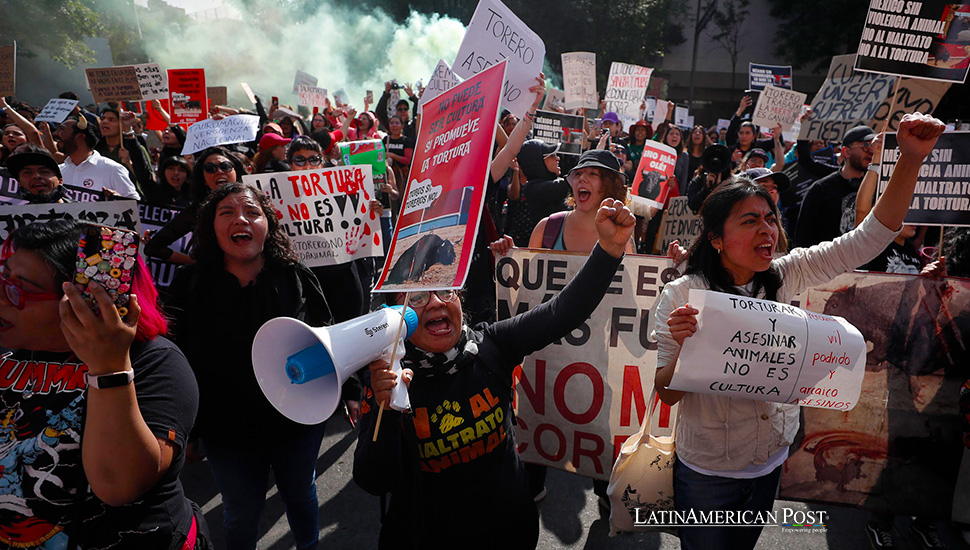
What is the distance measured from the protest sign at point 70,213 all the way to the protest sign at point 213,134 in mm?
2652

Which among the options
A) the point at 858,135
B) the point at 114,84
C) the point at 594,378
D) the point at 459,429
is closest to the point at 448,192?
the point at 459,429

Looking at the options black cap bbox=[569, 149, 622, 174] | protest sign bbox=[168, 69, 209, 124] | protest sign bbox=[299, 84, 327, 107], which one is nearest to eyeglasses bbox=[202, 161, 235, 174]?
black cap bbox=[569, 149, 622, 174]

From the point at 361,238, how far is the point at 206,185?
3.69ft

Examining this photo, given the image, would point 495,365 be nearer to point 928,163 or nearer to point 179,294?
point 179,294

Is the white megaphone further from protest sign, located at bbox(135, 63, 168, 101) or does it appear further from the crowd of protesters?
protest sign, located at bbox(135, 63, 168, 101)

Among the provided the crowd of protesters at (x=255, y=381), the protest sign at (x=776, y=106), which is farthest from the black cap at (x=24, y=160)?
the protest sign at (x=776, y=106)

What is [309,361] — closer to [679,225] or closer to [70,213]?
[70,213]

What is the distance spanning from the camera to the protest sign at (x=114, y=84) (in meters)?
8.42

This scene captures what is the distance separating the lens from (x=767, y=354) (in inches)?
78.2

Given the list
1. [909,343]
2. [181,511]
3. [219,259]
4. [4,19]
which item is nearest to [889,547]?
[909,343]

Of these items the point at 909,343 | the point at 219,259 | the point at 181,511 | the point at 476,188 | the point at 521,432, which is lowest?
the point at 521,432

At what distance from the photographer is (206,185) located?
13.3ft

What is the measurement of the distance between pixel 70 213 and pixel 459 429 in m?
3.23

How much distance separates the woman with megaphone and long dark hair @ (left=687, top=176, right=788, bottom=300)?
0.49 metres
